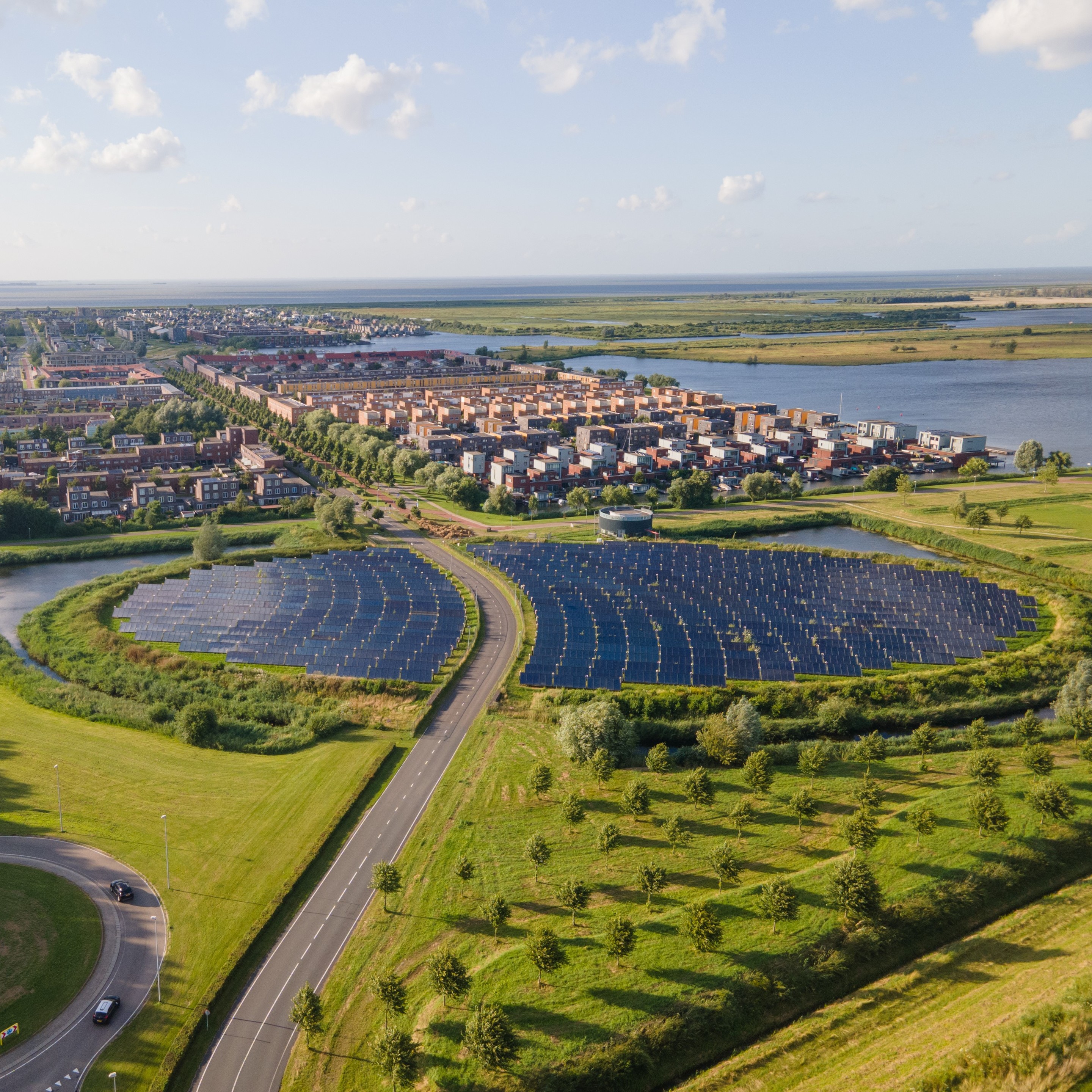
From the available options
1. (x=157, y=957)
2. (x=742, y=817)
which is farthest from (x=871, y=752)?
(x=157, y=957)

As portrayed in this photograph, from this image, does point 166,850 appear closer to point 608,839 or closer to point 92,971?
point 92,971

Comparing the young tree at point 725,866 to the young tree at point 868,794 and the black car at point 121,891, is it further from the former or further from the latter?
the black car at point 121,891

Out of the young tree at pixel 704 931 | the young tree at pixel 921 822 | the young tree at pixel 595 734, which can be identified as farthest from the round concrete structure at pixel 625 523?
the young tree at pixel 704 931

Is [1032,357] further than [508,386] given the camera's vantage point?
Yes

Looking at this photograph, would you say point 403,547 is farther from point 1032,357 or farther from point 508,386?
point 1032,357

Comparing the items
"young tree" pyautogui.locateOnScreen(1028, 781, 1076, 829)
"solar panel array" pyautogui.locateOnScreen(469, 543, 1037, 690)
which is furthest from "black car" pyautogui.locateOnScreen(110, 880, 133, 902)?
"young tree" pyautogui.locateOnScreen(1028, 781, 1076, 829)

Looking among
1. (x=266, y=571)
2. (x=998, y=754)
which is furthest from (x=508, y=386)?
(x=998, y=754)
